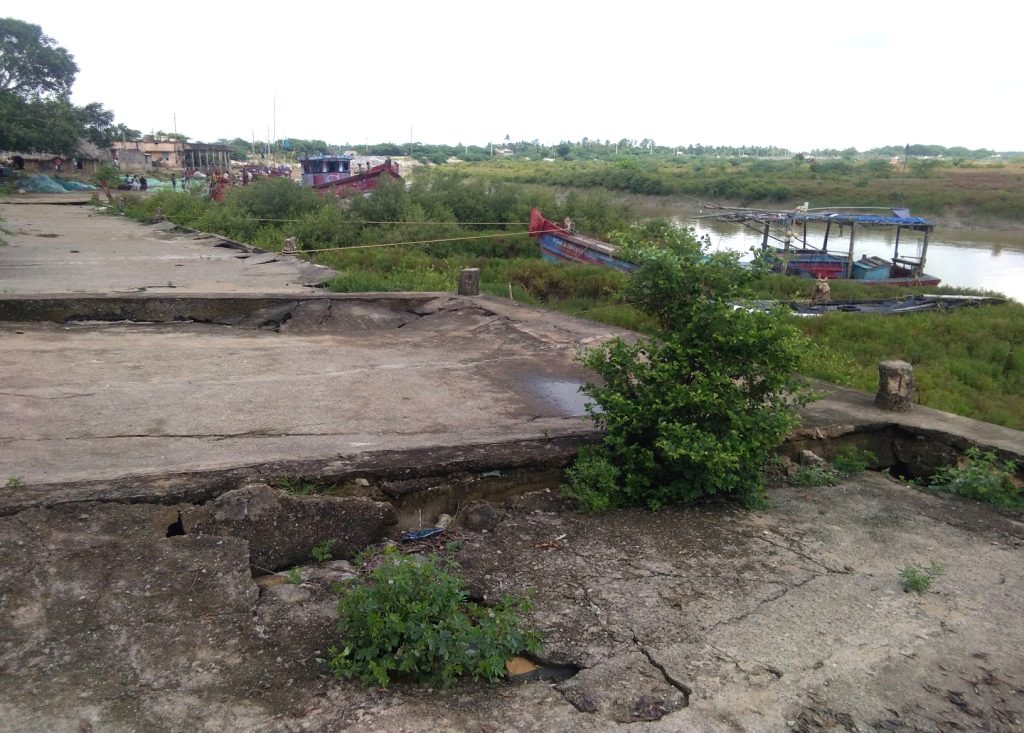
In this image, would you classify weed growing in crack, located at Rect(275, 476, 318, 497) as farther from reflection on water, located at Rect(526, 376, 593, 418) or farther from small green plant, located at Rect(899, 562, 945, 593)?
small green plant, located at Rect(899, 562, 945, 593)

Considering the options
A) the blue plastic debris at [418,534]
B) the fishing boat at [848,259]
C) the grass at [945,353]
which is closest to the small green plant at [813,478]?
the blue plastic debris at [418,534]

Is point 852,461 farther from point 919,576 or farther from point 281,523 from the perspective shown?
point 281,523

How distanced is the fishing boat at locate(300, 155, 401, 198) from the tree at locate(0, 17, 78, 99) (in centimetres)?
2952

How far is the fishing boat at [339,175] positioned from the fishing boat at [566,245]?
5.71 metres

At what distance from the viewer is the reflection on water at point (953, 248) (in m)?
23.2

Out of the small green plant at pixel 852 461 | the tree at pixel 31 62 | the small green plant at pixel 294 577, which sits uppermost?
the tree at pixel 31 62

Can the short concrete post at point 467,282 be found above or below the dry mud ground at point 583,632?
above

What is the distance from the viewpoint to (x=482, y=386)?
20.6 feet

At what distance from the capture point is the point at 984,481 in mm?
4738

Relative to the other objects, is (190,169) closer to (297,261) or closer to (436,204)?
(436,204)

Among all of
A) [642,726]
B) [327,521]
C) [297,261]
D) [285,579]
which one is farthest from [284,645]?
[297,261]

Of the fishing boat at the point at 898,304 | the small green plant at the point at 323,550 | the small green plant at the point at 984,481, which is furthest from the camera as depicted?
the fishing boat at the point at 898,304

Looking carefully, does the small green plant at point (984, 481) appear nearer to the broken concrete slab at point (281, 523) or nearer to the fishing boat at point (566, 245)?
the broken concrete slab at point (281, 523)

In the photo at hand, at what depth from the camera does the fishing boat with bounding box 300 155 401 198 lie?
23.3m
